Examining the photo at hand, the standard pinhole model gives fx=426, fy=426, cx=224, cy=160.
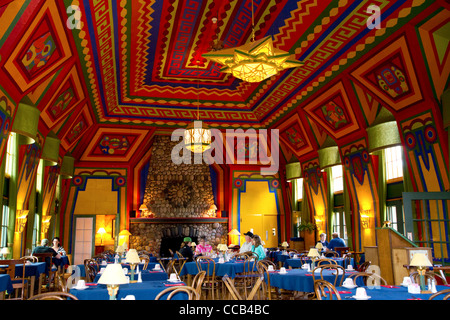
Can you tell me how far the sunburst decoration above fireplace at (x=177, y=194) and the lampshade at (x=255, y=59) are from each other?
9.88m

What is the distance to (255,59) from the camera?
21.8 ft

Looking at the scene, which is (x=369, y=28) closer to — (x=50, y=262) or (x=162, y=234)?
(x=50, y=262)

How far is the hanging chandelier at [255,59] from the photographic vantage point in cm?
661

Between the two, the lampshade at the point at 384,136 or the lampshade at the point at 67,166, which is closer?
the lampshade at the point at 384,136

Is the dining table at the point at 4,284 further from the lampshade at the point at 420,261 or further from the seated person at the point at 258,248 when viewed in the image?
the lampshade at the point at 420,261

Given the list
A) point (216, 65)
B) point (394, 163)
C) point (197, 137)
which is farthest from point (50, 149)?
point (394, 163)

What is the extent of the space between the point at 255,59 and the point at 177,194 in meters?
10.5

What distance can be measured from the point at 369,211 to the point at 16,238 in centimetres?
888

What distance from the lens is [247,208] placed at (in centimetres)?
1714

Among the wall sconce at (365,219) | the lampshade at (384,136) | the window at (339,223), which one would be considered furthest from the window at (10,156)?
the window at (339,223)

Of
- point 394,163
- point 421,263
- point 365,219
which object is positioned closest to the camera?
point 421,263

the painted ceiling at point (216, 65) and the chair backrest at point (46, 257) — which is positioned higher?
the painted ceiling at point (216, 65)

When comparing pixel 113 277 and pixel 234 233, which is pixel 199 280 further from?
pixel 234 233
